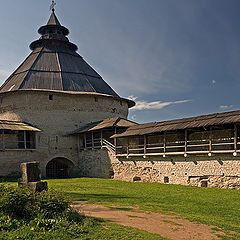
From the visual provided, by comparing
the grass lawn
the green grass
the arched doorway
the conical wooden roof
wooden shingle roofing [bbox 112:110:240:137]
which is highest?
the conical wooden roof

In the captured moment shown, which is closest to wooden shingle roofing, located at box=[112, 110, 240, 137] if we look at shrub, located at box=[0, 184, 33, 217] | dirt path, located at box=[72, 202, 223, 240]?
dirt path, located at box=[72, 202, 223, 240]

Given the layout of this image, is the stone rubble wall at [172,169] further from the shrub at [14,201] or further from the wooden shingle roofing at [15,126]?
the shrub at [14,201]

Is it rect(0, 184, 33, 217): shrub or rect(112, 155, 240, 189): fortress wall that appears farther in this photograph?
rect(112, 155, 240, 189): fortress wall

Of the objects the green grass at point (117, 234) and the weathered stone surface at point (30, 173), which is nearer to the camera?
the green grass at point (117, 234)

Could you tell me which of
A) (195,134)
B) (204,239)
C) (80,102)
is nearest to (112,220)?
(204,239)

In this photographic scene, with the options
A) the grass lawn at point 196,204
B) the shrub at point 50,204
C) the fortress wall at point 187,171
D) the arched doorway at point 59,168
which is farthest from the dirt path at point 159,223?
the arched doorway at point 59,168

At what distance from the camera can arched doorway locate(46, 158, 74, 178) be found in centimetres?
2797

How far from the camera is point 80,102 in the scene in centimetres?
2770

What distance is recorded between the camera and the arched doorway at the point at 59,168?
28.0m

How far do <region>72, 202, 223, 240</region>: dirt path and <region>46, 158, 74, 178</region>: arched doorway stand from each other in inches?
757

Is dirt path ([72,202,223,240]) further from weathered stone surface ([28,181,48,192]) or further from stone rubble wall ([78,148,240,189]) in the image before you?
stone rubble wall ([78,148,240,189])

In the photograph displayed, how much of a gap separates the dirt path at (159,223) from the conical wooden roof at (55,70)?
20.3m

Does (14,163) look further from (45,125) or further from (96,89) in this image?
(96,89)

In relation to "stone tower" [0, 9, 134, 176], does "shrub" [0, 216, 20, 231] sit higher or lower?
lower
